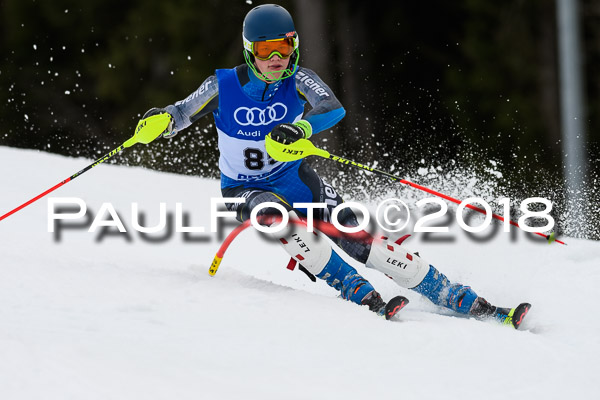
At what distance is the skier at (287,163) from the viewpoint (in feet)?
12.5

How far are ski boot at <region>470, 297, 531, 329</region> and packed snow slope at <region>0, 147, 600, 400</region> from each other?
0.36 ft

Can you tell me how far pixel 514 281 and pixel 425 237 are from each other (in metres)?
1.02

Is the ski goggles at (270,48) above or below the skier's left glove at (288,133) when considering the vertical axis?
above

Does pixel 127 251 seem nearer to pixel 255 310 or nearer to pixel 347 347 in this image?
pixel 255 310

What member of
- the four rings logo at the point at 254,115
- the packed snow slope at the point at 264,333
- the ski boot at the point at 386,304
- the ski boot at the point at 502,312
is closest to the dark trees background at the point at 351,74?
the packed snow slope at the point at 264,333

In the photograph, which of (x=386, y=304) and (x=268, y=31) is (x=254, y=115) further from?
(x=386, y=304)

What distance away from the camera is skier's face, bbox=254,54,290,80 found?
392 centimetres

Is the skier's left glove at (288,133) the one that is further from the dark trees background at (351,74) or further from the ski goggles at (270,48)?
the dark trees background at (351,74)

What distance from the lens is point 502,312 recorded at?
12.6ft

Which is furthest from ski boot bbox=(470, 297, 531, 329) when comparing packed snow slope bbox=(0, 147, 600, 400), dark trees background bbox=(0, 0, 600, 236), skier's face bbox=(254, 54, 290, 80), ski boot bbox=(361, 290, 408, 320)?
dark trees background bbox=(0, 0, 600, 236)

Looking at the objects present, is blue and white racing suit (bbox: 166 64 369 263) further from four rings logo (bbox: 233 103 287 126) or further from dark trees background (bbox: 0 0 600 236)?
dark trees background (bbox: 0 0 600 236)

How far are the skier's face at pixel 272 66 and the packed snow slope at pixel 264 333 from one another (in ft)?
3.27

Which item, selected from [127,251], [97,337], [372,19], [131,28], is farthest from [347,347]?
[131,28]

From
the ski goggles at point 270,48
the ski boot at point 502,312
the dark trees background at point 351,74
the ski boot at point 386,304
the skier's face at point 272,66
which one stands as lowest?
the ski boot at point 502,312
